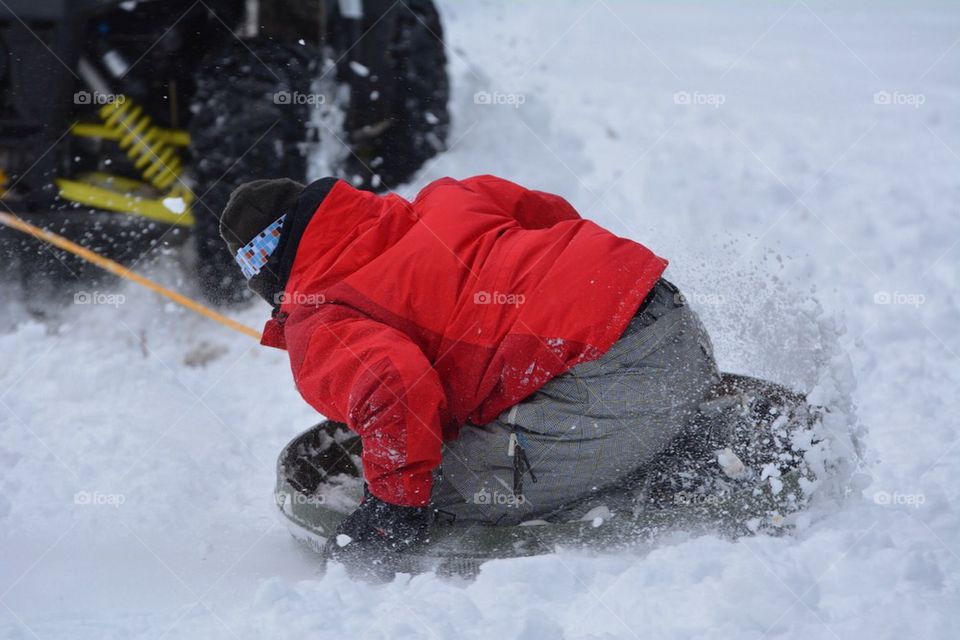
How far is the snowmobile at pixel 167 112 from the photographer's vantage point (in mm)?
4523

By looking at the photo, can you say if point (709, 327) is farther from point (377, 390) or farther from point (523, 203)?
point (377, 390)

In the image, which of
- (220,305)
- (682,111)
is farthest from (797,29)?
(220,305)

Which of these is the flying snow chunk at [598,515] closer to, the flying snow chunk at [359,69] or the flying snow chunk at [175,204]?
the flying snow chunk at [175,204]

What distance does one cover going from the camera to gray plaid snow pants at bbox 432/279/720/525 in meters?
2.63

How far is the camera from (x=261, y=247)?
2725 mm

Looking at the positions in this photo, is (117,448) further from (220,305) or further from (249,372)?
(220,305)

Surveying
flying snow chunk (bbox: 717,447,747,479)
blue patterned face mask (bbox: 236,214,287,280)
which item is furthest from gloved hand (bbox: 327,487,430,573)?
flying snow chunk (bbox: 717,447,747,479)

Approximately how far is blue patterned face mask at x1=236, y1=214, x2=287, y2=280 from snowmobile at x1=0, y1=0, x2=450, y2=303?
195cm

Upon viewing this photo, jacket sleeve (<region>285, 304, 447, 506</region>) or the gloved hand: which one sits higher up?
jacket sleeve (<region>285, 304, 447, 506</region>)

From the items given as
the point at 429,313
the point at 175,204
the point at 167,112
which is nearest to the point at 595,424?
the point at 429,313

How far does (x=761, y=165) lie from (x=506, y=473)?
272 cm

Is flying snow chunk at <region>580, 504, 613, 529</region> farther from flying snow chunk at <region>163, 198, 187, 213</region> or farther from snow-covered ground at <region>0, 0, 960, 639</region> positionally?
flying snow chunk at <region>163, 198, 187, 213</region>

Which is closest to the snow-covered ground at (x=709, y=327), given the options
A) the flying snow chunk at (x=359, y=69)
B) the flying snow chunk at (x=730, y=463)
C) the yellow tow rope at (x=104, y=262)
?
the yellow tow rope at (x=104, y=262)

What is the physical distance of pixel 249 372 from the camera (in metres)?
4.42
